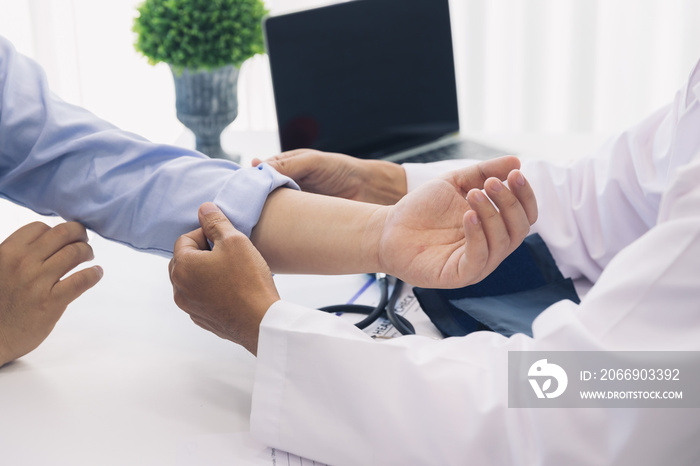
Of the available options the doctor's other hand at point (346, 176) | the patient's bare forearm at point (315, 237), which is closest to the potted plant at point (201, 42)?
the doctor's other hand at point (346, 176)

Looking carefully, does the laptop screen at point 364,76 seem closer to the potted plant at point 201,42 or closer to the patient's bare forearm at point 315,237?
the potted plant at point 201,42

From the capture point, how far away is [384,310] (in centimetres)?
87

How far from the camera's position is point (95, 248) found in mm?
1116

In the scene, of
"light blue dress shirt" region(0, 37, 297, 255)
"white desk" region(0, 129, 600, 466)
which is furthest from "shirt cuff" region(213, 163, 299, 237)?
"white desk" region(0, 129, 600, 466)

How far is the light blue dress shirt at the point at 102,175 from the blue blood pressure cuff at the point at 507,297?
27 cm

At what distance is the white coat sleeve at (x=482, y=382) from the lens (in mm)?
533

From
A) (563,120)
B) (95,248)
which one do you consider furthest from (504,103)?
(95,248)

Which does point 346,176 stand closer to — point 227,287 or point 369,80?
point 369,80

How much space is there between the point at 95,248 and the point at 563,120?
2.20m

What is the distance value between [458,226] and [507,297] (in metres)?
0.12

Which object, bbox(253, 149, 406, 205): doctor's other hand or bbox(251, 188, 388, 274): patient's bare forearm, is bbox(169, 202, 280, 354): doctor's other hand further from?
bbox(253, 149, 406, 205): doctor's other hand

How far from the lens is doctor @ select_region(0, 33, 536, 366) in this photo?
84 cm

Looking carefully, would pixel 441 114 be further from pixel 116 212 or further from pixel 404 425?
pixel 404 425

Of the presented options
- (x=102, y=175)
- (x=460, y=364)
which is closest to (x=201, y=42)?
(x=102, y=175)
